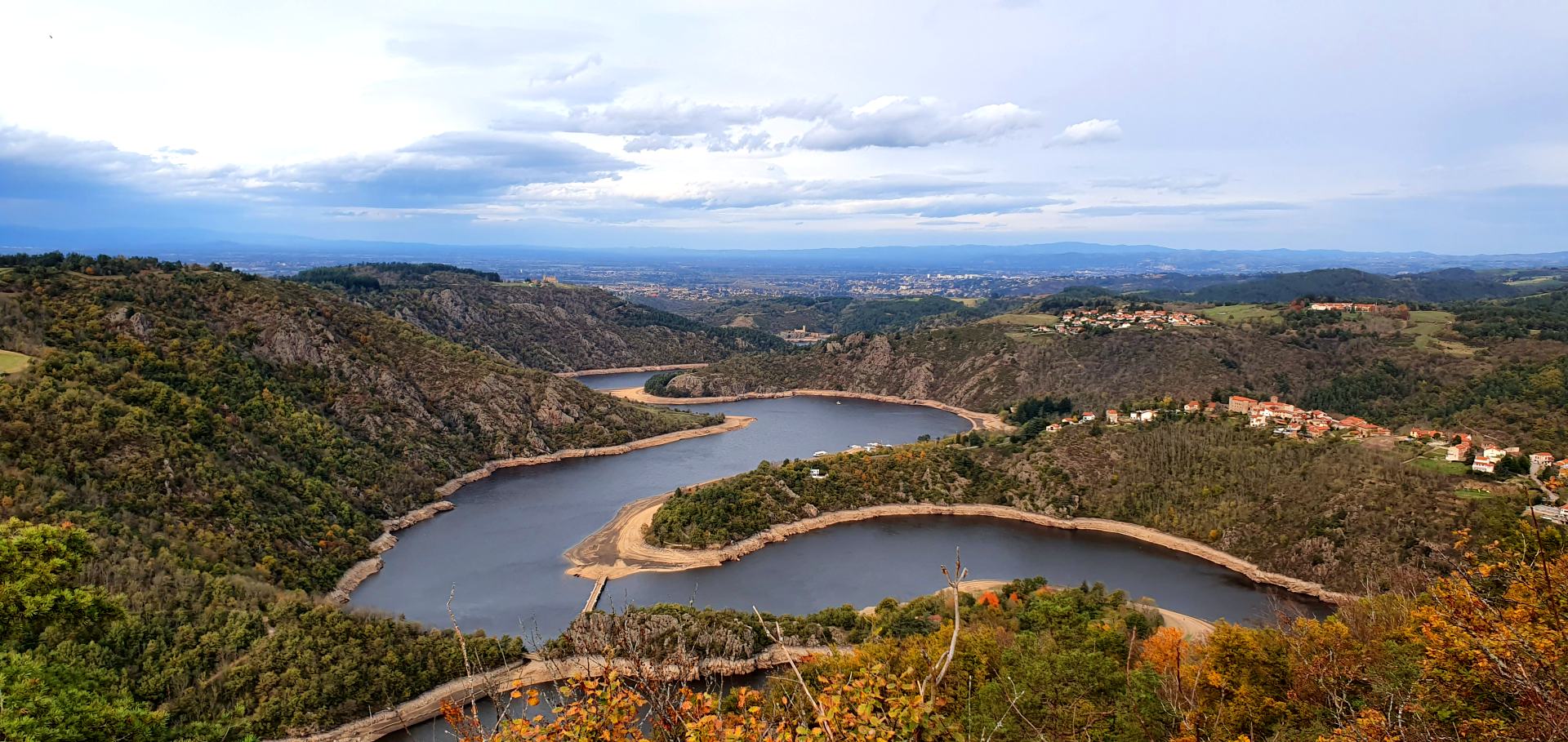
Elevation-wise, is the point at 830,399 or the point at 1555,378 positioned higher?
the point at 1555,378

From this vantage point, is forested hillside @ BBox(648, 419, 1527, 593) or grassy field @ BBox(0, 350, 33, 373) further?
grassy field @ BBox(0, 350, 33, 373)

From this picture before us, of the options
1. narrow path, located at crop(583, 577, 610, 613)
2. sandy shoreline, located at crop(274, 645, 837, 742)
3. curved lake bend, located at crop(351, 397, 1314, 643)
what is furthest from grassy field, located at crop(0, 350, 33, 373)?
narrow path, located at crop(583, 577, 610, 613)

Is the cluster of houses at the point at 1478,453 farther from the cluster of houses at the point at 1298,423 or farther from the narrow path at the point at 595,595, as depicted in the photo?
A: the narrow path at the point at 595,595

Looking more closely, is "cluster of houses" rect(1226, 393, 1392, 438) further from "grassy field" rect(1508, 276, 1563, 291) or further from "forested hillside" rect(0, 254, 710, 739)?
"grassy field" rect(1508, 276, 1563, 291)

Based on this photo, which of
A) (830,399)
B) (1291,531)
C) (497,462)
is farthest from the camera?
(830,399)

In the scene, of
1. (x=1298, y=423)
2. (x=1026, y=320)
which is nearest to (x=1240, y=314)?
(x=1026, y=320)

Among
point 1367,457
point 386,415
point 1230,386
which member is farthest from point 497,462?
point 1230,386

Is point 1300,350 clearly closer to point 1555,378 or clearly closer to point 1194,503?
point 1555,378
